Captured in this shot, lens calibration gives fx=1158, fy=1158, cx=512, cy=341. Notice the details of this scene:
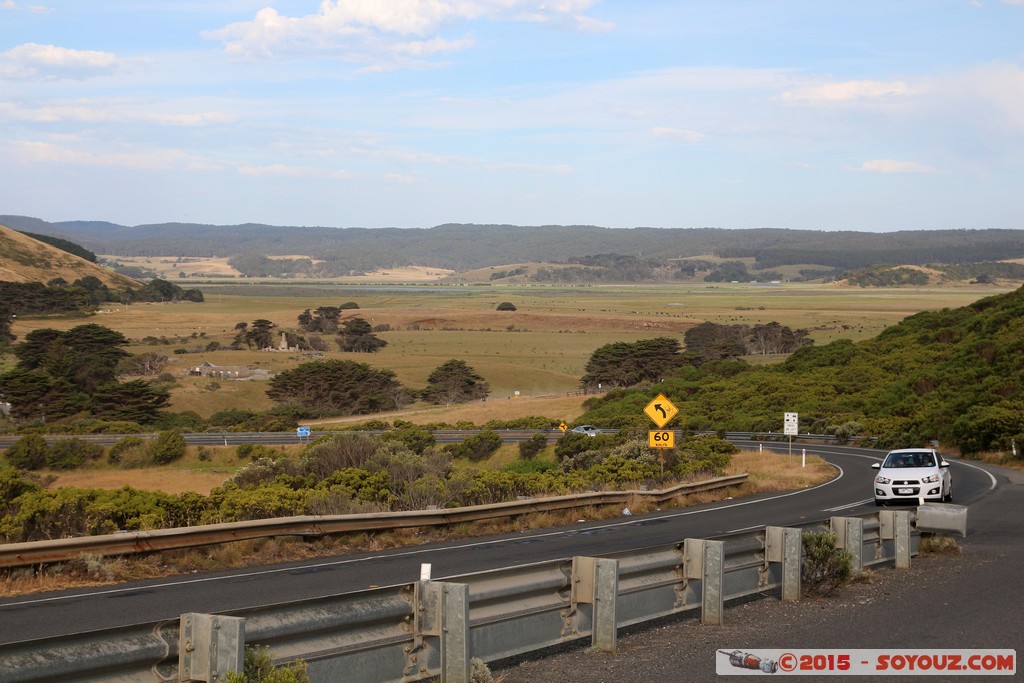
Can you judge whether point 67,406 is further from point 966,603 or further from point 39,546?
point 966,603

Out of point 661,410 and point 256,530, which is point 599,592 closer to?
point 256,530

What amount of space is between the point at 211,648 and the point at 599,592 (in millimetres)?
3915

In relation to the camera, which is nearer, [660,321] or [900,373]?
[900,373]

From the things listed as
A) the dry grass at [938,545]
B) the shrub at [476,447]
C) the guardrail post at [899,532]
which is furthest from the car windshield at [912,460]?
the shrub at [476,447]

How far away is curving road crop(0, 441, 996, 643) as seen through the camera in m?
11.5

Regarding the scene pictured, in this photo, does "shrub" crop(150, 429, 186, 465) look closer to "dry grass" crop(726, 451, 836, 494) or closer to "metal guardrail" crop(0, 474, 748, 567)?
"dry grass" crop(726, 451, 836, 494)

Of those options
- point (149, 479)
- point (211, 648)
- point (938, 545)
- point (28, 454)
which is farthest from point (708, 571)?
point (28, 454)

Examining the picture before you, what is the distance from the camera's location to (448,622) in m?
8.13

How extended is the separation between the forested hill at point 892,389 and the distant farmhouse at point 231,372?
32417mm

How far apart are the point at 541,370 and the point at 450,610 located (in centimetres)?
9110

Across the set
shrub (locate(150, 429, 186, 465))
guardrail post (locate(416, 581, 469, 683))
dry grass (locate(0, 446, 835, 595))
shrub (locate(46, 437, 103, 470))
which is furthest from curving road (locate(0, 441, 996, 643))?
shrub (locate(46, 437, 103, 470))

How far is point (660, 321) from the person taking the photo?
15362cm

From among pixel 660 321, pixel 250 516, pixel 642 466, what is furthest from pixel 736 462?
pixel 660 321

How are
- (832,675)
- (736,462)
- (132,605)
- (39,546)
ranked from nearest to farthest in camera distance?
1. (832,675)
2. (132,605)
3. (39,546)
4. (736,462)
